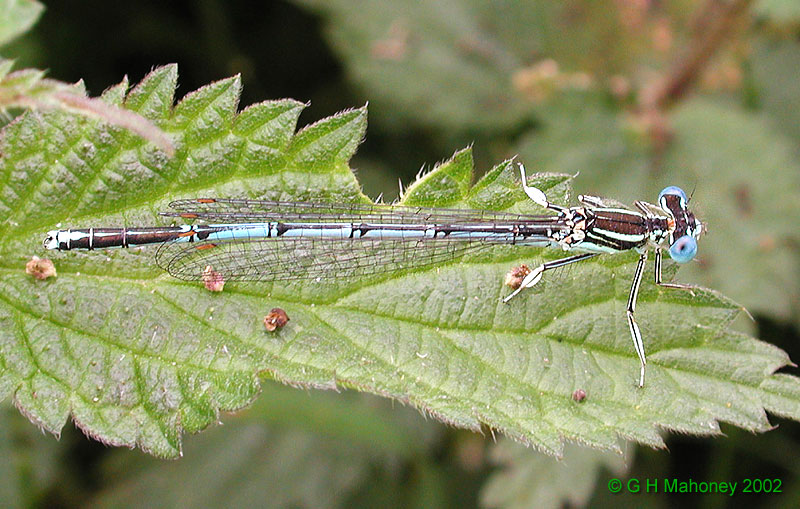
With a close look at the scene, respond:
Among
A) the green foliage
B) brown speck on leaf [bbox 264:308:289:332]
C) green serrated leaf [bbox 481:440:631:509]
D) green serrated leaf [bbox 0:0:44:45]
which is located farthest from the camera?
the green foliage

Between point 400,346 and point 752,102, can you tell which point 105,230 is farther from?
point 752,102

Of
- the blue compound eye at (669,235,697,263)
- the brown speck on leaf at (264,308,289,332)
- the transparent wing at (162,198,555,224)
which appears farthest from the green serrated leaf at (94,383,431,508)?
the blue compound eye at (669,235,697,263)

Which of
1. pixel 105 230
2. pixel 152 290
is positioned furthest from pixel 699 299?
pixel 105 230

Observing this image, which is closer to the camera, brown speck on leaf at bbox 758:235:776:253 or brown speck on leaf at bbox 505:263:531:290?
brown speck on leaf at bbox 505:263:531:290

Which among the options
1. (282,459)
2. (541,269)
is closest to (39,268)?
(541,269)

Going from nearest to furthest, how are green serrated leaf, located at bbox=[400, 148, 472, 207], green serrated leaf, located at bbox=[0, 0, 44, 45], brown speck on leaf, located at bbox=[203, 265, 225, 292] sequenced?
1. brown speck on leaf, located at bbox=[203, 265, 225, 292]
2. green serrated leaf, located at bbox=[400, 148, 472, 207]
3. green serrated leaf, located at bbox=[0, 0, 44, 45]

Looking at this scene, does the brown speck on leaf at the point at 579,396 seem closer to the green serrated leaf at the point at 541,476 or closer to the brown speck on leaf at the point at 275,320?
the brown speck on leaf at the point at 275,320

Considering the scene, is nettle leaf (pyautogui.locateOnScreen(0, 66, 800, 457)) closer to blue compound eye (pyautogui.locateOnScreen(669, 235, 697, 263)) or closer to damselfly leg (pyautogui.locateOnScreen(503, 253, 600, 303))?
damselfly leg (pyautogui.locateOnScreen(503, 253, 600, 303))
